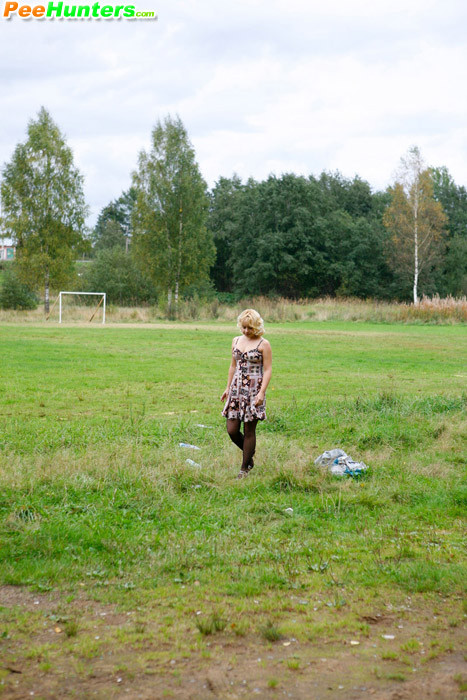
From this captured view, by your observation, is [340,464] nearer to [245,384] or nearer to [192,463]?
[245,384]

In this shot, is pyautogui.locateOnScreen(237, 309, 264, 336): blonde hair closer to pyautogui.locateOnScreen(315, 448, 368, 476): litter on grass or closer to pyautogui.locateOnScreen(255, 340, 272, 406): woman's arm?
pyautogui.locateOnScreen(255, 340, 272, 406): woman's arm

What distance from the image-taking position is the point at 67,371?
16.0 m

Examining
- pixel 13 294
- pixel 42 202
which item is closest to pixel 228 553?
pixel 42 202

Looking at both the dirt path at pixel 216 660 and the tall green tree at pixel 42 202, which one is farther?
the tall green tree at pixel 42 202

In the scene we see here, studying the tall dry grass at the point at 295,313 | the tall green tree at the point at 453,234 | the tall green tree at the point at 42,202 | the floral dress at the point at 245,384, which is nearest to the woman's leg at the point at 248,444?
the floral dress at the point at 245,384

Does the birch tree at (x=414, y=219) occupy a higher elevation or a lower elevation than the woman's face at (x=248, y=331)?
higher

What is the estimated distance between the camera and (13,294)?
50.9 meters

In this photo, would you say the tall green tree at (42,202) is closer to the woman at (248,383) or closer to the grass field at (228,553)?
the grass field at (228,553)

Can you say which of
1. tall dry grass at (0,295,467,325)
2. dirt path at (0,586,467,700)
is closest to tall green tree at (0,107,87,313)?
tall dry grass at (0,295,467,325)

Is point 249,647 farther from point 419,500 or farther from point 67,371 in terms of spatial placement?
point 67,371

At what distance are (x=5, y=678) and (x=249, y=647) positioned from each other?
1.14m

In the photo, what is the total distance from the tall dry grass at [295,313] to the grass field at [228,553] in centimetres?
3265

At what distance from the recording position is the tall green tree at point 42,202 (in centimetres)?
4888

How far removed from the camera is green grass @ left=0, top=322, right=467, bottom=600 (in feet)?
14.7
